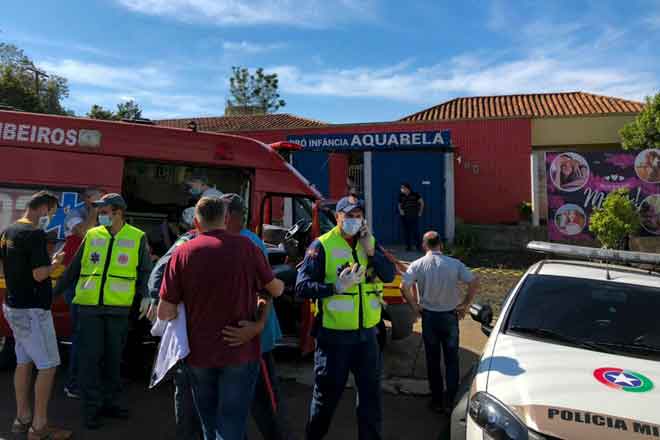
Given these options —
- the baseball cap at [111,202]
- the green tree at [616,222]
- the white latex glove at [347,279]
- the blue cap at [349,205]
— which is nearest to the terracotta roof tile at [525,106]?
the green tree at [616,222]

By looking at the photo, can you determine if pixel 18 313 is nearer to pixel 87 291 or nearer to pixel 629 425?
pixel 87 291

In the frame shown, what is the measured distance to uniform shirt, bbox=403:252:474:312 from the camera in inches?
164

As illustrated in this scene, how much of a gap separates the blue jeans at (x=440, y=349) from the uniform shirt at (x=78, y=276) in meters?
2.46

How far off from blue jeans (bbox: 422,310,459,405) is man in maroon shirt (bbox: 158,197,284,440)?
2156mm

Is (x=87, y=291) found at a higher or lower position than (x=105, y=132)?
lower

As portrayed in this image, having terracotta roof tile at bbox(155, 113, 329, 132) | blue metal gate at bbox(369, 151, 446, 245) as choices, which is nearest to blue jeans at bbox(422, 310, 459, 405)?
blue metal gate at bbox(369, 151, 446, 245)

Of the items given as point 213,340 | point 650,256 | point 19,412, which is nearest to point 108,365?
point 19,412

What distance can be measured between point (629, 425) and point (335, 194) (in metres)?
10.9

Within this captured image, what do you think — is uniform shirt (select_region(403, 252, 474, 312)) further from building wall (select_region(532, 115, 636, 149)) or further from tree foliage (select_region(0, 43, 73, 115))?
tree foliage (select_region(0, 43, 73, 115))

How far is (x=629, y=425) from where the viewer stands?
89.1 inches

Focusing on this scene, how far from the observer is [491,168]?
56.5 ft

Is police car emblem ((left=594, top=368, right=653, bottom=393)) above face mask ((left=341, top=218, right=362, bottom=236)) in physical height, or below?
below

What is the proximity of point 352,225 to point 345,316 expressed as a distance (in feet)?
1.98

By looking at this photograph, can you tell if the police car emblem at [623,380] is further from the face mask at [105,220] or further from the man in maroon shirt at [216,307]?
the face mask at [105,220]
